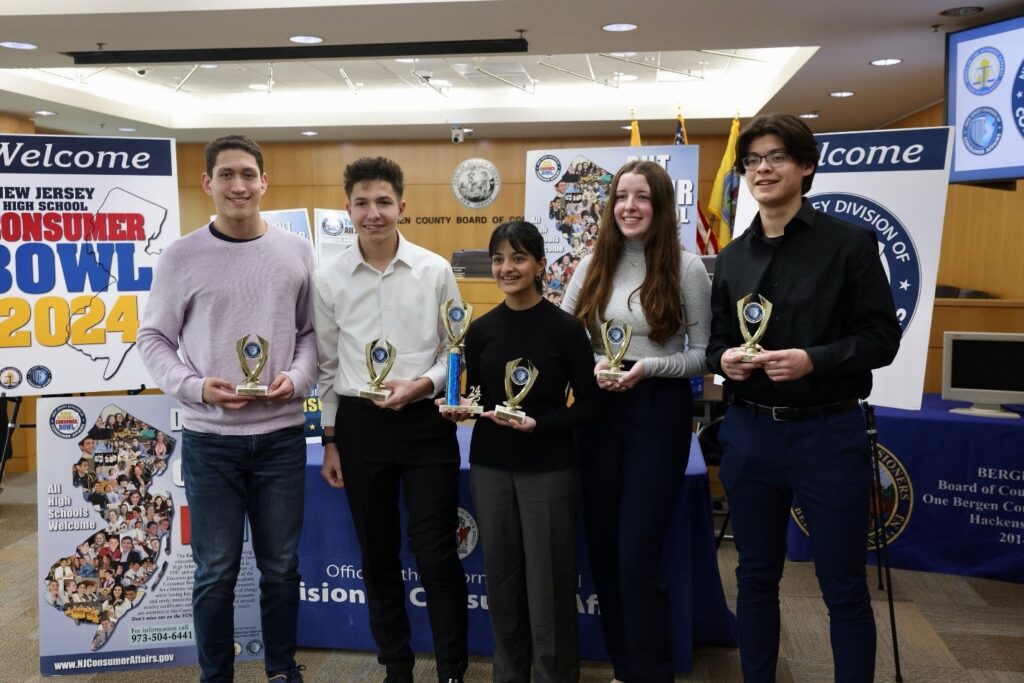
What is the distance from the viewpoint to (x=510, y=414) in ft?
7.29

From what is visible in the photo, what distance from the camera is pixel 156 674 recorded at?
2.93 meters

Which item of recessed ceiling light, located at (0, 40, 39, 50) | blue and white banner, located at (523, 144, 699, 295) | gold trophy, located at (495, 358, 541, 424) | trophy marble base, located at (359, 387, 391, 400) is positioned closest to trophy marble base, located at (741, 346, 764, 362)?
gold trophy, located at (495, 358, 541, 424)

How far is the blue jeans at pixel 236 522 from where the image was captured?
237cm

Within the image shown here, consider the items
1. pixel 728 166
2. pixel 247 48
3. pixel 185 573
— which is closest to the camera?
pixel 185 573

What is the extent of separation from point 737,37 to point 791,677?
4188 millimetres

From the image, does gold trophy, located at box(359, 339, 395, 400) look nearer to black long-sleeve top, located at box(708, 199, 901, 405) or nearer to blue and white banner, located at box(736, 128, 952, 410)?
black long-sleeve top, located at box(708, 199, 901, 405)

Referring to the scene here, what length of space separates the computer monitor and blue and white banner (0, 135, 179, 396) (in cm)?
359

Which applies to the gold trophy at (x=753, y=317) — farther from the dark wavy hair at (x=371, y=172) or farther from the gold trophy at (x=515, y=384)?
the dark wavy hair at (x=371, y=172)

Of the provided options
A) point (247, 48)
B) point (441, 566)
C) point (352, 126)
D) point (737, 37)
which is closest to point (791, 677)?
point (441, 566)

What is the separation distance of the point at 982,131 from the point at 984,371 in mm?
1340

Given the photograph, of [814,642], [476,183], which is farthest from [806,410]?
[476,183]

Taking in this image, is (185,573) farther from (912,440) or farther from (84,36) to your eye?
(84,36)

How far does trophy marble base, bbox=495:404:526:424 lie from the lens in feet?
7.28

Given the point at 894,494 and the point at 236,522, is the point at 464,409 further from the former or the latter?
the point at 894,494
